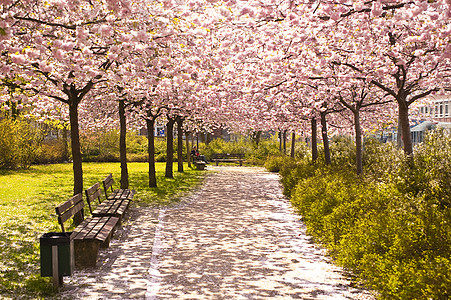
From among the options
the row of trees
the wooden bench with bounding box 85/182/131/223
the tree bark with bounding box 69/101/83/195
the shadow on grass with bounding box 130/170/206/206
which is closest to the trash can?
the row of trees

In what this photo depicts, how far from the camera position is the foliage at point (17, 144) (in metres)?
25.6

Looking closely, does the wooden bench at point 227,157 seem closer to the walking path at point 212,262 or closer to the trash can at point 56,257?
the walking path at point 212,262

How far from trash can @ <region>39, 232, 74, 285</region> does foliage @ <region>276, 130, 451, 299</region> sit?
3.98m

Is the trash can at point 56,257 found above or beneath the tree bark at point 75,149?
beneath

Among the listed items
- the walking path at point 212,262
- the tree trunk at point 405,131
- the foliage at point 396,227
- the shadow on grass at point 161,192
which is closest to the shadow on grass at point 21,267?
the walking path at point 212,262

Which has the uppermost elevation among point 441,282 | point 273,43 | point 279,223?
point 273,43

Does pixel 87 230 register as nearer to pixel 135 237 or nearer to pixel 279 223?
pixel 135 237

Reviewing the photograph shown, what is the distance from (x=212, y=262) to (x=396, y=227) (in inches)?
128

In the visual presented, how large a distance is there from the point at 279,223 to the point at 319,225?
2.42 meters

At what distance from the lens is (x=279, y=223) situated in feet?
38.1

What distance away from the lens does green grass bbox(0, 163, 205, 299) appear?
6563 millimetres

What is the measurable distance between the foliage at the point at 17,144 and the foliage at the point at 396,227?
19.7m

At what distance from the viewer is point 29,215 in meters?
12.0

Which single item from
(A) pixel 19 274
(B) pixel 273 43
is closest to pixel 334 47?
(B) pixel 273 43
